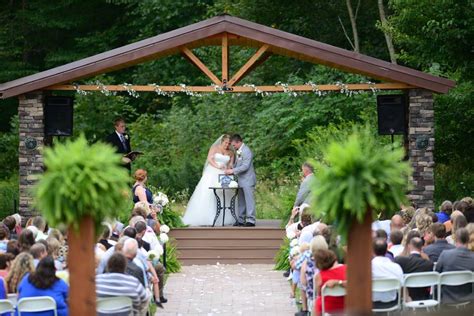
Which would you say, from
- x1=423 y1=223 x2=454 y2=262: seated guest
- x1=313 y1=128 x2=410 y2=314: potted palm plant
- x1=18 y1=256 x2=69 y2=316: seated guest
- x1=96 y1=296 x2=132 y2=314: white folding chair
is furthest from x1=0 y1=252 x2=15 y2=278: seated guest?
x1=423 y1=223 x2=454 y2=262: seated guest

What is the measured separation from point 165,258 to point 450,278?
6439 millimetres

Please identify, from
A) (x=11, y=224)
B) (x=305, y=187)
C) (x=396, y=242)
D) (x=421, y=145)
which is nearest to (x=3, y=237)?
(x=11, y=224)

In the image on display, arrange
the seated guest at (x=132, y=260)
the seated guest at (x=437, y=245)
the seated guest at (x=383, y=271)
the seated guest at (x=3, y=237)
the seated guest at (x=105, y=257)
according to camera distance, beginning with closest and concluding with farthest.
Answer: the seated guest at (x=383, y=271), the seated guest at (x=132, y=260), the seated guest at (x=105, y=257), the seated guest at (x=437, y=245), the seated guest at (x=3, y=237)

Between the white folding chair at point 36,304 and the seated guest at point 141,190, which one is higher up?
the seated guest at point 141,190

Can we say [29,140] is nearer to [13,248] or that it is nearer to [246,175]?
[246,175]

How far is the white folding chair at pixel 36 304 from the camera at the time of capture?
36.2 ft

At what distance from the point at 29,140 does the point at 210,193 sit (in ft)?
11.1

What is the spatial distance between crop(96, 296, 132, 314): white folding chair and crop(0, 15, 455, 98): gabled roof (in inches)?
363

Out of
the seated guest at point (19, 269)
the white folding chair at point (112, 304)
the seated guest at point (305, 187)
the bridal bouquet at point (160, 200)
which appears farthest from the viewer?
the bridal bouquet at point (160, 200)

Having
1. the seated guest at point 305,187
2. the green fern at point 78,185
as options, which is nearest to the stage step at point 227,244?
the seated guest at point 305,187

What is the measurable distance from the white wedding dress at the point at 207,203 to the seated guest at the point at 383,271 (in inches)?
358

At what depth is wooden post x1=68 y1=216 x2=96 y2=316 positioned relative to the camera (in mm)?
9414

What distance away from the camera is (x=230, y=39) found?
20.3 meters

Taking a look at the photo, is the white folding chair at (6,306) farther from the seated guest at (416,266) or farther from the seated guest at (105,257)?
the seated guest at (416,266)
